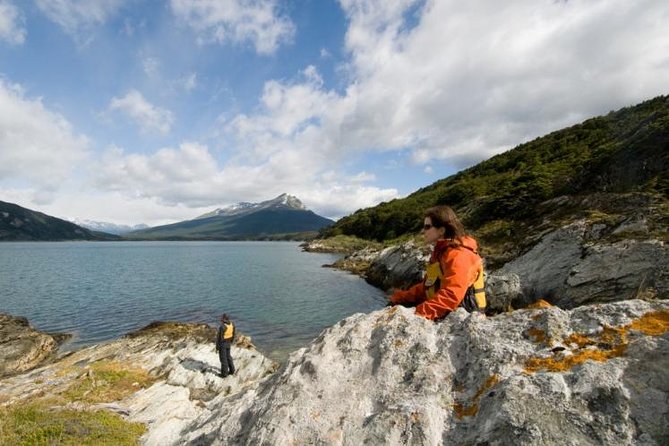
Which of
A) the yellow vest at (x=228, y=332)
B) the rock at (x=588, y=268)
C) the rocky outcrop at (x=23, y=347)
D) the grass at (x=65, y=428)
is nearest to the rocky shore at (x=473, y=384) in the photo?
the grass at (x=65, y=428)

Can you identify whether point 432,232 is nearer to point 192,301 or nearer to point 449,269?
point 449,269

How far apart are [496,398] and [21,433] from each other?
465 inches

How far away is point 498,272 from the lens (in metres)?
30.9

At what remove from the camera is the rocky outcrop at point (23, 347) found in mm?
25344

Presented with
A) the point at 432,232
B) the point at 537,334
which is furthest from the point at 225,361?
the point at 537,334

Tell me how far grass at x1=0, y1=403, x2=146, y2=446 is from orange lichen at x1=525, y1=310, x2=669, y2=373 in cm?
1040

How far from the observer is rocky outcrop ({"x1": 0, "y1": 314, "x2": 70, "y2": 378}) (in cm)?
2534

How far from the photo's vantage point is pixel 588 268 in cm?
2180

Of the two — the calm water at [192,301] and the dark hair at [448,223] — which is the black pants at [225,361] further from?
the dark hair at [448,223]

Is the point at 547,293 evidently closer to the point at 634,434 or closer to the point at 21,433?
the point at 634,434

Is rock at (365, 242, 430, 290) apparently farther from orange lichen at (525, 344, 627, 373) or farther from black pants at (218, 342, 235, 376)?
orange lichen at (525, 344, 627, 373)

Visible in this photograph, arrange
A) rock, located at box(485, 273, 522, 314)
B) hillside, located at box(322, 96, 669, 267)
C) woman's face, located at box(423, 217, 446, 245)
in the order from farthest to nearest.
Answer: hillside, located at box(322, 96, 669, 267) < rock, located at box(485, 273, 522, 314) < woman's face, located at box(423, 217, 446, 245)

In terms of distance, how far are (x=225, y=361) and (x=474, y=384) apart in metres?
18.2

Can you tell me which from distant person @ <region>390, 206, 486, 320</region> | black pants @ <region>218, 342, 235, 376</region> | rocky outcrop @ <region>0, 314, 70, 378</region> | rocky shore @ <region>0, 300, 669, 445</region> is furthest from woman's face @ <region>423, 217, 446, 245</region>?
rocky outcrop @ <region>0, 314, 70, 378</region>
